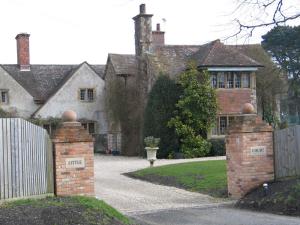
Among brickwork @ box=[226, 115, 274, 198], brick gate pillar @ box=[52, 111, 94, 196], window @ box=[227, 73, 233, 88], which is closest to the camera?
brick gate pillar @ box=[52, 111, 94, 196]

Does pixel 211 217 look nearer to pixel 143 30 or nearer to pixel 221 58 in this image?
pixel 221 58

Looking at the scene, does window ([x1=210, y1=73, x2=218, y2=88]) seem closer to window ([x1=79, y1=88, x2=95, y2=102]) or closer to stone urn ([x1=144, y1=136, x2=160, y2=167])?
stone urn ([x1=144, y1=136, x2=160, y2=167])

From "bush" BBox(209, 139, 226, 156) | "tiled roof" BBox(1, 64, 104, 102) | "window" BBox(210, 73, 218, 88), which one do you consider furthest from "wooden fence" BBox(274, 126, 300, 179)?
"tiled roof" BBox(1, 64, 104, 102)

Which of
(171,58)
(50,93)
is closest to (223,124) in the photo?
(171,58)

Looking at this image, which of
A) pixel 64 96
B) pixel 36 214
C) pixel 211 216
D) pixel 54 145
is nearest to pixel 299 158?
pixel 211 216

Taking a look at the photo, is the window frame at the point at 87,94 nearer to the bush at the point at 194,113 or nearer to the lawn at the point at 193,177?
the bush at the point at 194,113

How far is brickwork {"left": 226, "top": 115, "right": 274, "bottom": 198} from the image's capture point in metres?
14.9

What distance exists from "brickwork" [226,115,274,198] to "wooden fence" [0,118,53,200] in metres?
5.46

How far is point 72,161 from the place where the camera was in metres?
13.1

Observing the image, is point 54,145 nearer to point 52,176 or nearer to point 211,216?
point 52,176

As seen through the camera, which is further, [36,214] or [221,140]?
[221,140]

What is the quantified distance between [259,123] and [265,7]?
4359mm

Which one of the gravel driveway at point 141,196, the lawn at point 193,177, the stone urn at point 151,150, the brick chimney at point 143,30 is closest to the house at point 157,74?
the brick chimney at point 143,30

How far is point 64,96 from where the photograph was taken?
4397 centimetres
